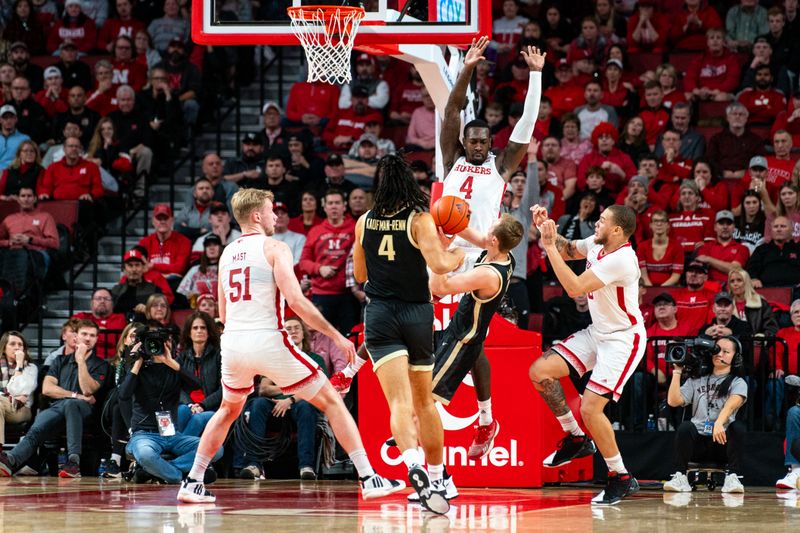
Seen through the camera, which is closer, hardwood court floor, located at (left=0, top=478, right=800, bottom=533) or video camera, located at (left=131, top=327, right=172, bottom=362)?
hardwood court floor, located at (left=0, top=478, right=800, bottom=533)

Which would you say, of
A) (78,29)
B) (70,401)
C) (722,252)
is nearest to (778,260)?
(722,252)

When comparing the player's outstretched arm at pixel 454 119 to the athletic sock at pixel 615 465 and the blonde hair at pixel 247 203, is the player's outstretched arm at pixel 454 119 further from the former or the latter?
the athletic sock at pixel 615 465

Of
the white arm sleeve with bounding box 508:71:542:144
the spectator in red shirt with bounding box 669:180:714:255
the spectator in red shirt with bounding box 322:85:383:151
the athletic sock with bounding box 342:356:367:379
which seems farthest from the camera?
the spectator in red shirt with bounding box 322:85:383:151

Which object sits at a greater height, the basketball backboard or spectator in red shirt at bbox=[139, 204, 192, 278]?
the basketball backboard

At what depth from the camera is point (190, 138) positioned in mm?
18531

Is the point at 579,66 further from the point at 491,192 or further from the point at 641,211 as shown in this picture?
the point at 491,192

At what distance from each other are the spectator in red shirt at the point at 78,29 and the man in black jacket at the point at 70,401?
8.16 metres

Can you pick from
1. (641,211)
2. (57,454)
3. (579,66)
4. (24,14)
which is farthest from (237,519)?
(24,14)

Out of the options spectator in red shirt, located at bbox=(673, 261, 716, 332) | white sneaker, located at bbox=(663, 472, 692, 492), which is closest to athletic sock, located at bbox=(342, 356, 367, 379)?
white sneaker, located at bbox=(663, 472, 692, 492)

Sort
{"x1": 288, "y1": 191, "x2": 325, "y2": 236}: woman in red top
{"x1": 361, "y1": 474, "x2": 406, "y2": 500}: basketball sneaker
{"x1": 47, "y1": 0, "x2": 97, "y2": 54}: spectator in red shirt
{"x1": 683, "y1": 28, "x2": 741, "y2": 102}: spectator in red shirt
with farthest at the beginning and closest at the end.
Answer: {"x1": 47, "y1": 0, "x2": 97, "y2": 54}: spectator in red shirt, {"x1": 683, "y1": 28, "x2": 741, "y2": 102}: spectator in red shirt, {"x1": 288, "y1": 191, "x2": 325, "y2": 236}: woman in red top, {"x1": 361, "y1": 474, "x2": 406, "y2": 500}: basketball sneaker

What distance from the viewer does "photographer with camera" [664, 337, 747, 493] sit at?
1125 centimetres

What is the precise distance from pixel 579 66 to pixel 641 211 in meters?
3.43

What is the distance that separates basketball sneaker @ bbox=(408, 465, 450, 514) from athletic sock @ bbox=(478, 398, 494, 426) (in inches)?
88.8

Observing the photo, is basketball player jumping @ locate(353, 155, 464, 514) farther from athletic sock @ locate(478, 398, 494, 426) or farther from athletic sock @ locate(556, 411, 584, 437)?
athletic sock @ locate(556, 411, 584, 437)
